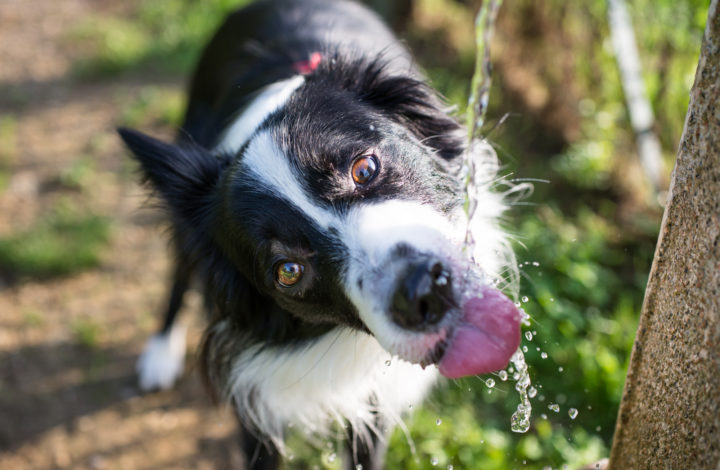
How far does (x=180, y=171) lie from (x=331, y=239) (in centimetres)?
79

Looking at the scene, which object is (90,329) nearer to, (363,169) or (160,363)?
(160,363)

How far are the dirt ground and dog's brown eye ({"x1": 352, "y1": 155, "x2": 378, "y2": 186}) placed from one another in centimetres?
90

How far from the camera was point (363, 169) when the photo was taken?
6.68 ft

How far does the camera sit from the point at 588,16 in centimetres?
430

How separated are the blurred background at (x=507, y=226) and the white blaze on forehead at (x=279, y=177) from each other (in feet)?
2.00

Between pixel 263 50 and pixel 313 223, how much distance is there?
→ 1491mm

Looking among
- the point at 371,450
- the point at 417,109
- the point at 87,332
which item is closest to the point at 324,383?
the point at 371,450

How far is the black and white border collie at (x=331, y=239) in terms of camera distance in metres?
1.75

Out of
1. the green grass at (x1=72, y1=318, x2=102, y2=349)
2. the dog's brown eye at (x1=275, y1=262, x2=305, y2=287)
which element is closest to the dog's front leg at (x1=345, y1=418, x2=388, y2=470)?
the dog's brown eye at (x1=275, y1=262, x2=305, y2=287)

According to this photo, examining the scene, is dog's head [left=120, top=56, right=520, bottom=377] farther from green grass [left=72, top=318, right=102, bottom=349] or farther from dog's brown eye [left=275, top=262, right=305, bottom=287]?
green grass [left=72, top=318, right=102, bottom=349]

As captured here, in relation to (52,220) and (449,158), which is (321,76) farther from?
(52,220)

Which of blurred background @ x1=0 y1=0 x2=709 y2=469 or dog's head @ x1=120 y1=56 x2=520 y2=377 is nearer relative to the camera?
dog's head @ x1=120 y1=56 x2=520 y2=377

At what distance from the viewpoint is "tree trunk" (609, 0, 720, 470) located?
1286 mm

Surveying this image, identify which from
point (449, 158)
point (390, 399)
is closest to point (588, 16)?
point (449, 158)
